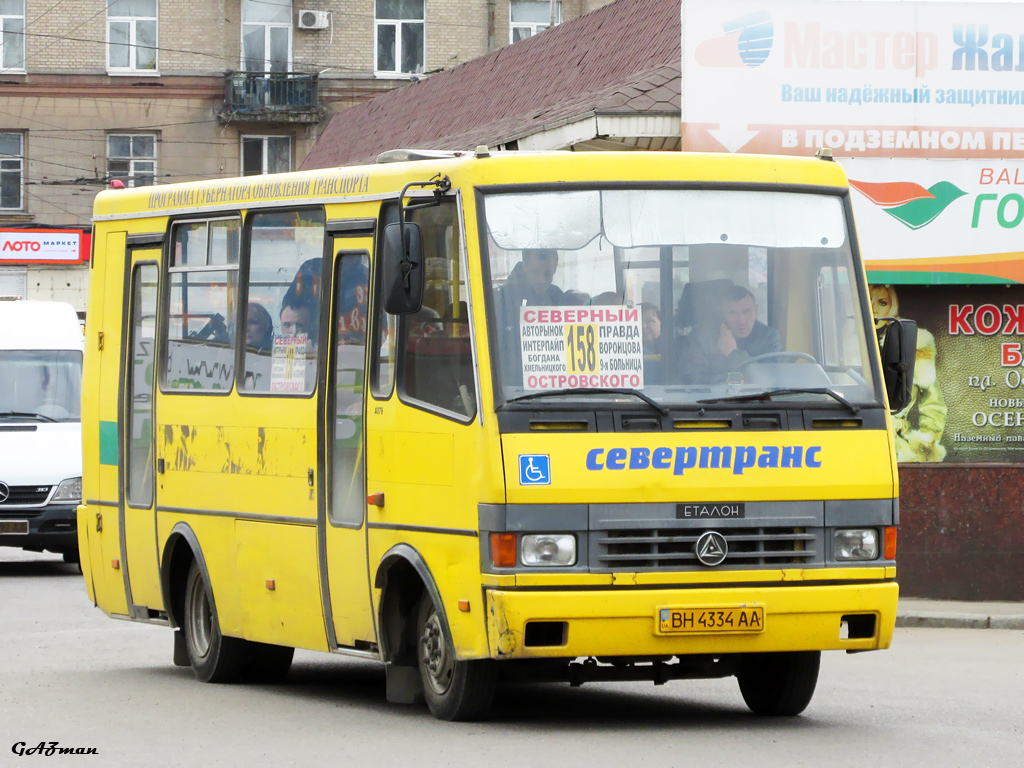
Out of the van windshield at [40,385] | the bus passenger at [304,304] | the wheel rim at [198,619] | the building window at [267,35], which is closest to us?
the bus passenger at [304,304]

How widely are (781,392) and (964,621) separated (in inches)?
270

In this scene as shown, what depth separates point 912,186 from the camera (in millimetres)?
16438

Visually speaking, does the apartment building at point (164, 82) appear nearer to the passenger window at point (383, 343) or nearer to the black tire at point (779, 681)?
the passenger window at point (383, 343)

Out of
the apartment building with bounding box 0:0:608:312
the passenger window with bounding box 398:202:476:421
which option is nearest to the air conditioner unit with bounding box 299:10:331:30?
the apartment building with bounding box 0:0:608:312

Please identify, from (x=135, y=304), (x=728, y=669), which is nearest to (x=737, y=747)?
(x=728, y=669)

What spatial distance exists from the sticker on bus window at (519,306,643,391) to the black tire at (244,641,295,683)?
3.43 meters

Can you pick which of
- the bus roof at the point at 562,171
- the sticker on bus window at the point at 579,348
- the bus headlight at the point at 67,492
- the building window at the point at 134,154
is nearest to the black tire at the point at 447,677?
the sticker on bus window at the point at 579,348

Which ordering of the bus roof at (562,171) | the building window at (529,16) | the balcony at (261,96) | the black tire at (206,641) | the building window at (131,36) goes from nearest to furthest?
the bus roof at (562,171), the black tire at (206,641), the balcony at (261,96), the building window at (131,36), the building window at (529,16)

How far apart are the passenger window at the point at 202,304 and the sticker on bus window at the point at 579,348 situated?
2769 millimetres

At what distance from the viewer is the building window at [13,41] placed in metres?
47.0

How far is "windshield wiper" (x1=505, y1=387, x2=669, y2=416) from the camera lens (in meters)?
8.72

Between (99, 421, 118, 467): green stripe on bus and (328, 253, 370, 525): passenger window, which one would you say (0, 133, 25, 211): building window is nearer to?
(99, 421, 118, 467): green stripe on bus

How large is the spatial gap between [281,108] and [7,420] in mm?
27455

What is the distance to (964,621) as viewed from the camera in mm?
15297
